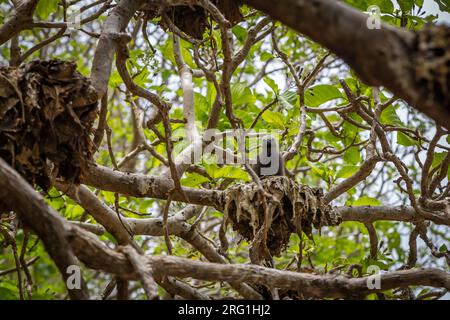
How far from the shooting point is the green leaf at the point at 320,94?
3760mm

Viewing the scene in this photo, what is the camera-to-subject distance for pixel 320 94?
3793 millimetres

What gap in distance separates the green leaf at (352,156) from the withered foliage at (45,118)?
2.62 metres

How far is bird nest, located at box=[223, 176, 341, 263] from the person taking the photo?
292cm

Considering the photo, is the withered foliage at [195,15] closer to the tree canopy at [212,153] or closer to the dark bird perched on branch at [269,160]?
the tree canopy at [212,153]

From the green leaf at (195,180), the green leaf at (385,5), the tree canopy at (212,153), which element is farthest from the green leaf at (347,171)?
the green leaf at (385,5)

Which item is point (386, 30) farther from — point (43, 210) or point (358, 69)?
point (43, 210)

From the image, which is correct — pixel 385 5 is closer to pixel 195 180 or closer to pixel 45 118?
pixel 195 180

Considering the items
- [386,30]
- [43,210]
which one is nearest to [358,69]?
[386,30]

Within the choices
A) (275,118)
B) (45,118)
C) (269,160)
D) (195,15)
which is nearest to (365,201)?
(269,160)

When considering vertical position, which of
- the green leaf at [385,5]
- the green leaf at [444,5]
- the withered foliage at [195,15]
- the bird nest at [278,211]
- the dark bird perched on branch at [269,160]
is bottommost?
the bird nest at [278,211]

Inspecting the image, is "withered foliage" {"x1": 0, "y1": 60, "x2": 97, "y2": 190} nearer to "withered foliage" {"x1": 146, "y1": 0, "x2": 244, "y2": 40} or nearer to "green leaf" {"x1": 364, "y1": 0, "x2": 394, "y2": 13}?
"withered foliage" {"x1": 146, "y1": 0, "x2": 244, "y2": 40}

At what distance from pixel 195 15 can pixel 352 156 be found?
1995 mm

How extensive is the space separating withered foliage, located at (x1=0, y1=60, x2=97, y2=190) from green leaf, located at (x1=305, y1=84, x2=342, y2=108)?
1.95 meters
